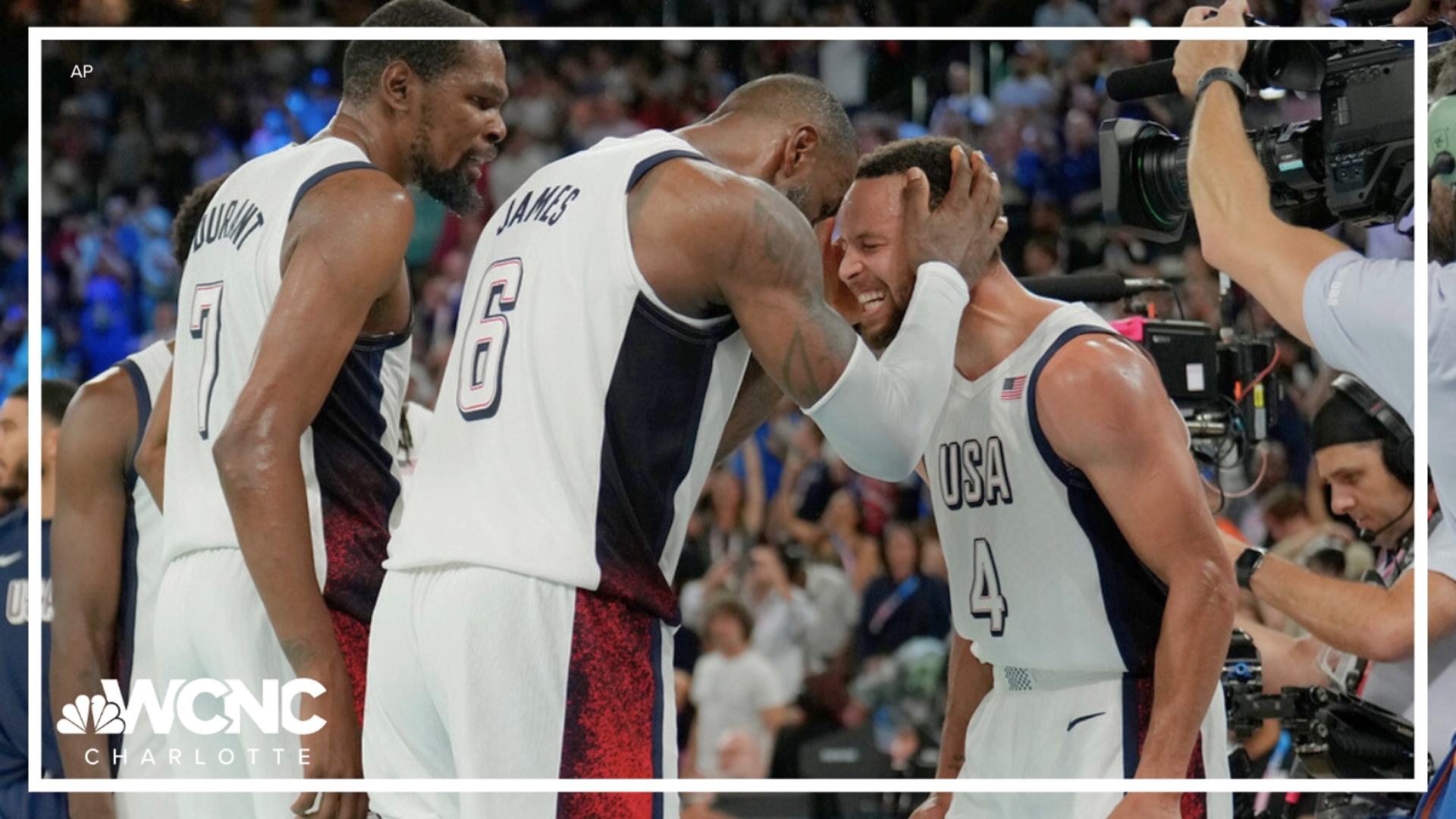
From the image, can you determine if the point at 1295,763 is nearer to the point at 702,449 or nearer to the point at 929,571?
the point at 929,571

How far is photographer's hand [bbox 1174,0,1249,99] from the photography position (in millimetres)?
2873

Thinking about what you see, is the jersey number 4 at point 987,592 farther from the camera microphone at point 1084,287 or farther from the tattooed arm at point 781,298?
the camera microphone at point 1084,287

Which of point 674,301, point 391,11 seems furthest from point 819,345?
point 391,11

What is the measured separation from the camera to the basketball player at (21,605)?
3520 mm

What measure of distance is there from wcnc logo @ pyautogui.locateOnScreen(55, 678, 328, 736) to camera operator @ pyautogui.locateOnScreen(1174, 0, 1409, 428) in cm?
186

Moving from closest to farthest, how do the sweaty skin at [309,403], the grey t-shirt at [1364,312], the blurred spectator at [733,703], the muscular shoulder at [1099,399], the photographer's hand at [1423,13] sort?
the grey t-shirt at [1364,312]
the sweaty skin at [309,403]
the muscular shoulder at [1099,399]
the photographer's hand at [1423,13]
the blurred spectator at [733,703]

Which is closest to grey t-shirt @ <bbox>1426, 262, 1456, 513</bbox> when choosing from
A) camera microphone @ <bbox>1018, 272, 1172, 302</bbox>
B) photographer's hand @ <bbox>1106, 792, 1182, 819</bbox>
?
photographer's hand @ <bbox>1106, 792, 1182, 819</bbox>

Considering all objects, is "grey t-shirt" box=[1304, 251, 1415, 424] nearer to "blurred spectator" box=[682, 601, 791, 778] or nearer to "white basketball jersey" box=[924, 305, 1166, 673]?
"white basketball jersey" box=[924, 305, 1166, 673]

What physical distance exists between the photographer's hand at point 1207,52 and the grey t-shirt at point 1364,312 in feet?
1.75

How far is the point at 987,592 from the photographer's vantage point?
10.4 feet

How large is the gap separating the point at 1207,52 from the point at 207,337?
2067 millimetres

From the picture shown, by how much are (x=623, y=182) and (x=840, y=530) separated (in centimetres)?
209

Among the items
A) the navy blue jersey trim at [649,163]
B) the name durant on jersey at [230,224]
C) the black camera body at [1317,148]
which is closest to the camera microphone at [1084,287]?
the black camera body at [1317,148]

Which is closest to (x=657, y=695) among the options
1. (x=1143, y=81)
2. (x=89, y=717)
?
(x=89, y=717)
